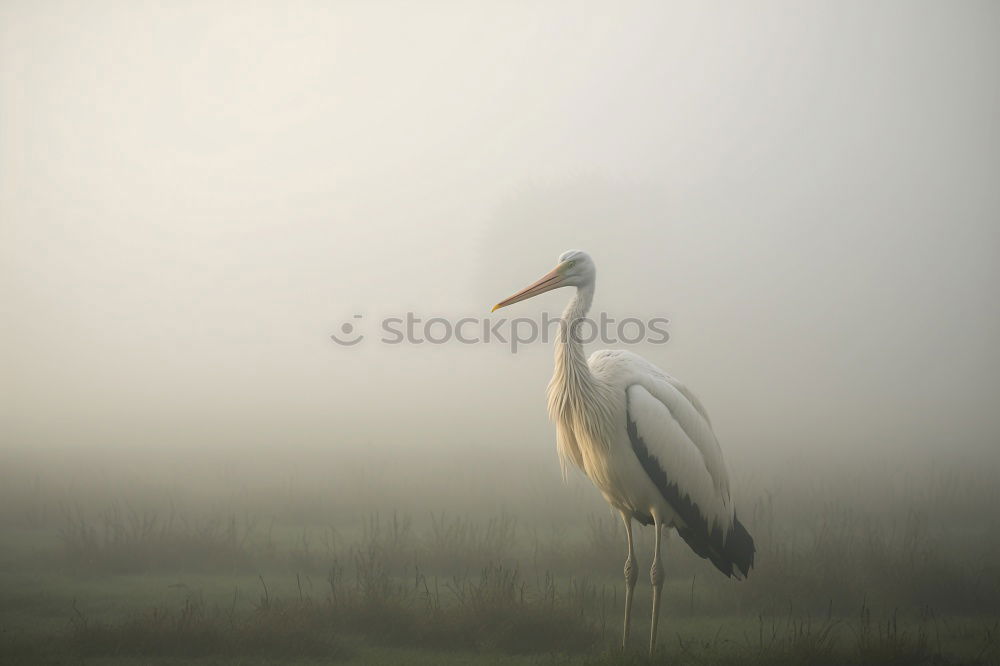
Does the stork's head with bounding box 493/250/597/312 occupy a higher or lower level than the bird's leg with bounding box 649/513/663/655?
higher

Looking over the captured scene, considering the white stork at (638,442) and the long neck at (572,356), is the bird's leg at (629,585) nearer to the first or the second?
the white stork at (638,442)

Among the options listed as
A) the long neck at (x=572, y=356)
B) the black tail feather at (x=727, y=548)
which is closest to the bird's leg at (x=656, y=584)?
the black tail feather at (x=727, y=548)

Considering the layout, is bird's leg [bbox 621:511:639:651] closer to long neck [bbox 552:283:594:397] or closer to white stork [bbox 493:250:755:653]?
white stork [bbox 493:250:755:653]

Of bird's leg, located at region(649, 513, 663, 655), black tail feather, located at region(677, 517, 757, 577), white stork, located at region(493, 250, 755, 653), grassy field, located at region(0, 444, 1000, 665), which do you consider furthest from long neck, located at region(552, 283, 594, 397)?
grassy field, located at region(0, 444, 1000, 665)

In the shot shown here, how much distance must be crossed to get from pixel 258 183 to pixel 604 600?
12.2 feet

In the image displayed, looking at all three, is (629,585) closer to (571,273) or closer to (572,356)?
(572,356)

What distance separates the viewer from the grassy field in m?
3.96

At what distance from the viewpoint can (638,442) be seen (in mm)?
3939

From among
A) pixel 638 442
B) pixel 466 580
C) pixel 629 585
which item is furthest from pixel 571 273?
pixel 466 580

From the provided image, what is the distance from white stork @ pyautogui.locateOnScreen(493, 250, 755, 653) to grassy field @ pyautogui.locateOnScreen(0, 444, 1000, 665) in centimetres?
40

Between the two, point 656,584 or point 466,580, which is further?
point 466,580

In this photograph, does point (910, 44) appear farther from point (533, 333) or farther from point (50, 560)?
point (50, 560)

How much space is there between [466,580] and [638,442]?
4.25ft

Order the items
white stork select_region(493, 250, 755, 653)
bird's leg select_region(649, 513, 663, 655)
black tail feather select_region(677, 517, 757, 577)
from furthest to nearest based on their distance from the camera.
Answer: black tail feather select_region(677, 517, 757, 577) < white stork select_region(493, 250, 755, 653) < bird's leg select_region(649, 513, 663, 655)
